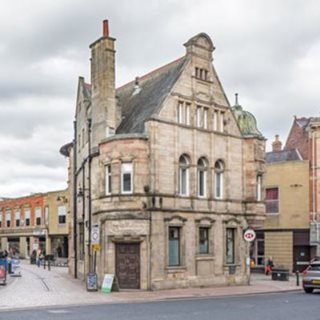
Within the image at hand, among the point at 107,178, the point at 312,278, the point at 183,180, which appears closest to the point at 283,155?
the point at 183,180

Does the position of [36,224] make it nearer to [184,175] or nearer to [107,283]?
[184,175]

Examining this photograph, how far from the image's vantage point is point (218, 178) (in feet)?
111

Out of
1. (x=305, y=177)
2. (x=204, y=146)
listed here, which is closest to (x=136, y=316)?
(x=204, y=146)

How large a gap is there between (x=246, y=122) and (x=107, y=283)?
45.6 ft

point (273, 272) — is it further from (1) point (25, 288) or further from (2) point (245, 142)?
(1) point (25, 288)

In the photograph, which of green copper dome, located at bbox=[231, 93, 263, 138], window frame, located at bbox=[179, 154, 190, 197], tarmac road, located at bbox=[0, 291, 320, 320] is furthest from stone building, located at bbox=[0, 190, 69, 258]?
tarmac road, located at bbox=[0, 291, 320, 320]

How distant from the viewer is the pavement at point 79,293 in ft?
75.6

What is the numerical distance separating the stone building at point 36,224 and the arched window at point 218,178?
3076 cm

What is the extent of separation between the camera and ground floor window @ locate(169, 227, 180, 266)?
3052 centimetres

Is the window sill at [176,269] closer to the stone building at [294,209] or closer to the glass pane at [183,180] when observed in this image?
the glass pane at [183,180]

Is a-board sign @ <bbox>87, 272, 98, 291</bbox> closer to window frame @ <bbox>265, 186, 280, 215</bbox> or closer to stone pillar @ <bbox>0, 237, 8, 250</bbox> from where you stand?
window frame @ <bbox>265, 186, 280, 215</bbox>

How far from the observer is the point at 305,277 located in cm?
2873

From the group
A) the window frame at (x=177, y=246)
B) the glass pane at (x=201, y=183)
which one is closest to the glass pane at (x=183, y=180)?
the glass pane at (x=201, y=183)

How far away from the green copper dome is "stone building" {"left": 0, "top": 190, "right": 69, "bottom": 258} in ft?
96.5
